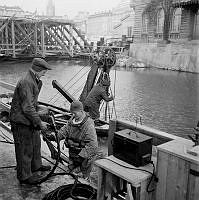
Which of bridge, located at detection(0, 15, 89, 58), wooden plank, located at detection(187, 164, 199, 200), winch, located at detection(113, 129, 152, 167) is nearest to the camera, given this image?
wooden plank, located at detection(187, 164, 199, 200)

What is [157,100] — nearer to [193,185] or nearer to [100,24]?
[193,185]

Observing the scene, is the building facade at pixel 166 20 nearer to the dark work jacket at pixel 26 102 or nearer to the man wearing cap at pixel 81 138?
the man wearing cap at pixel 81 138

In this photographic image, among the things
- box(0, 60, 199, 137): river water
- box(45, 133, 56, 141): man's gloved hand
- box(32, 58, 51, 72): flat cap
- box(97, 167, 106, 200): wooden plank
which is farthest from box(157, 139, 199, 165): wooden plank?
box(0, 60, 199, 137): river water

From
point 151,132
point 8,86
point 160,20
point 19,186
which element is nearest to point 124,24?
point 160,20

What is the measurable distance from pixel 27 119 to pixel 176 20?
33.5 meters

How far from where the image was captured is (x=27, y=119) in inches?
160

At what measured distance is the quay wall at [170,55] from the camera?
2858cm

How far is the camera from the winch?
3.33 metres

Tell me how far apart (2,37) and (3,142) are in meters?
40.0

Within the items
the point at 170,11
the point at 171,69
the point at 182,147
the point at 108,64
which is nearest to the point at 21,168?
the point at 182,147

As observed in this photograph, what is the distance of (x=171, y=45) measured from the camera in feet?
102

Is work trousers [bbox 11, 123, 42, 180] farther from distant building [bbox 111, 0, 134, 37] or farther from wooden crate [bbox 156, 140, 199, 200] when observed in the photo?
distant building [bbox 111, 0, 134, 37]

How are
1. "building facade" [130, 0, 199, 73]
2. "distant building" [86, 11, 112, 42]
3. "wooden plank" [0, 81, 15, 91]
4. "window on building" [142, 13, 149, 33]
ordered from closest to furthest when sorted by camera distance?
"wooden plank" [0, 81, 15, 91], "building facade" [130, 0, 199, 73], "window on building" [142, 13, 149, 33], "distant building" [86, 11, 112, 42]

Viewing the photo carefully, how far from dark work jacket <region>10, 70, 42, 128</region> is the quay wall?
26103 millimetres
